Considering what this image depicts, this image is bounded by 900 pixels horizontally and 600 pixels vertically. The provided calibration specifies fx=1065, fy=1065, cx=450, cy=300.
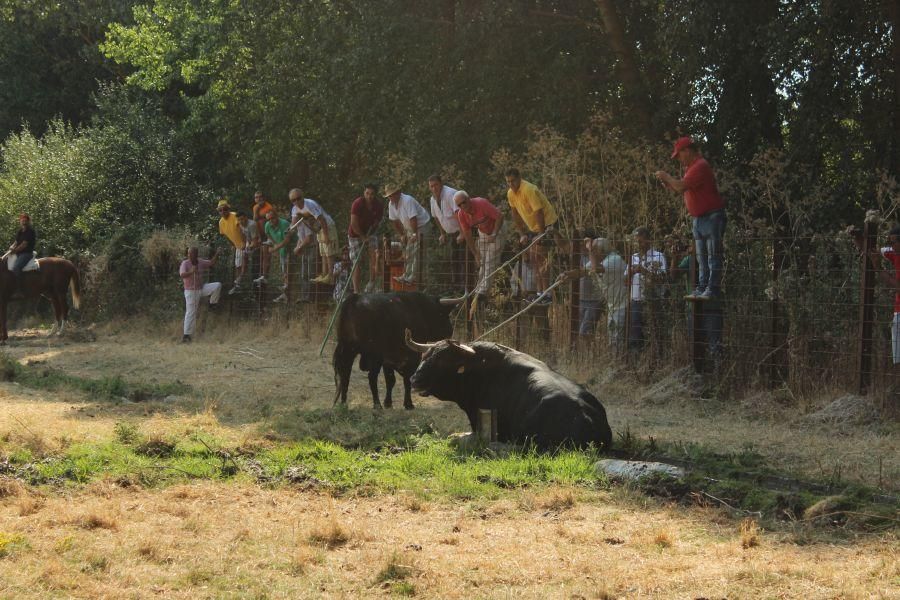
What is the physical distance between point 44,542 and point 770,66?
11.5 m

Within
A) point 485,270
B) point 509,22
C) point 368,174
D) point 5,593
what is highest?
point 509,22

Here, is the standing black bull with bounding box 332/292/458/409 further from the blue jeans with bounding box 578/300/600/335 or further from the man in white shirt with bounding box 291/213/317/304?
the man in white shirt with bounding box 291/213/317/304

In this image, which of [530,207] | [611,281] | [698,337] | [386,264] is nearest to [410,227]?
[386,264]

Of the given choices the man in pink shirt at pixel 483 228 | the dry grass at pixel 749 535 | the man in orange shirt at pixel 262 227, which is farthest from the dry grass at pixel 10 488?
the man in orange shirt at pixel 262 227

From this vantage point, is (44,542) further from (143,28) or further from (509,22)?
(143,28)

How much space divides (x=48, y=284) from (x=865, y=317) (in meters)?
17.1

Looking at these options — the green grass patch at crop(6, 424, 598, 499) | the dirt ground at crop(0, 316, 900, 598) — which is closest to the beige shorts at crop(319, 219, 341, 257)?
the dirt ground at crop(0, 316, 900, 598)

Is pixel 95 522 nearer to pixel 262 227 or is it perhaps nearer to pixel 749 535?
pixel 749 535

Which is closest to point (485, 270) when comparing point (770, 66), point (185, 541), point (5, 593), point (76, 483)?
point (770, 66)

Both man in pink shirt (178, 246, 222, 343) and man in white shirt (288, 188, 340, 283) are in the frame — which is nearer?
man in white shirt (288, 188, 340, 283)

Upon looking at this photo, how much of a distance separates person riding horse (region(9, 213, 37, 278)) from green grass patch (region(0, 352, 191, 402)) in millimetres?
8181

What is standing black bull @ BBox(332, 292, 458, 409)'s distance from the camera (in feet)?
37.1

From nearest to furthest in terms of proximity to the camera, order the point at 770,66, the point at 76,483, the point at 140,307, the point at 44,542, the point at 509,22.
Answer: the point at 44,542
the point at 76,483
the point at 770,66
the point at 509,22
the point at 140,307

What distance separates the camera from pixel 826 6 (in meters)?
13.3
